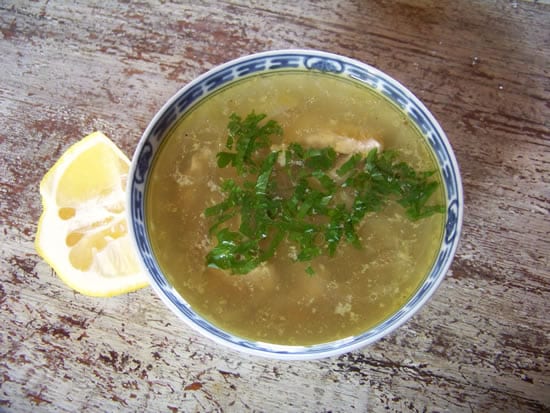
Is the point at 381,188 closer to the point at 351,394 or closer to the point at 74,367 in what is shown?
the point at 351,394

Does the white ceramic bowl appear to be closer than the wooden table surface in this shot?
Yes

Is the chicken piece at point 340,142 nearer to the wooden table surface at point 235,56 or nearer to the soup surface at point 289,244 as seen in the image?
the soup surface at point 289,244

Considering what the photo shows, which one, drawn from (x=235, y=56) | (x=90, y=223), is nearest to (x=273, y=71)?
(x=235, y=56)

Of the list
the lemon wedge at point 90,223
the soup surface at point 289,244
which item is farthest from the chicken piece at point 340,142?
the lemon wedge at point 90,223

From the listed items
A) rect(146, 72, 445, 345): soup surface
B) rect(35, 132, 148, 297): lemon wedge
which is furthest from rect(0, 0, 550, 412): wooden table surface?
rect(146, 72, 445, 345): soup surface

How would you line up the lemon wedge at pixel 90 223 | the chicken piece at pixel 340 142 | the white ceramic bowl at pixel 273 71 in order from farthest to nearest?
the lemon wedge at pixel 90 223 → the chicken piece at pixel 340 142 → the white ceramic bowl at pixel 273 71

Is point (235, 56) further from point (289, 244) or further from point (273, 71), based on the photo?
point (289, 244)

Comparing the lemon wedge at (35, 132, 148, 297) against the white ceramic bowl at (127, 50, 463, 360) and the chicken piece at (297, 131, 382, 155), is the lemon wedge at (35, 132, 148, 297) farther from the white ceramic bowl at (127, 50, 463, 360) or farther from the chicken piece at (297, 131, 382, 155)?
the chicken piece at (297, 131, 382, 155)
